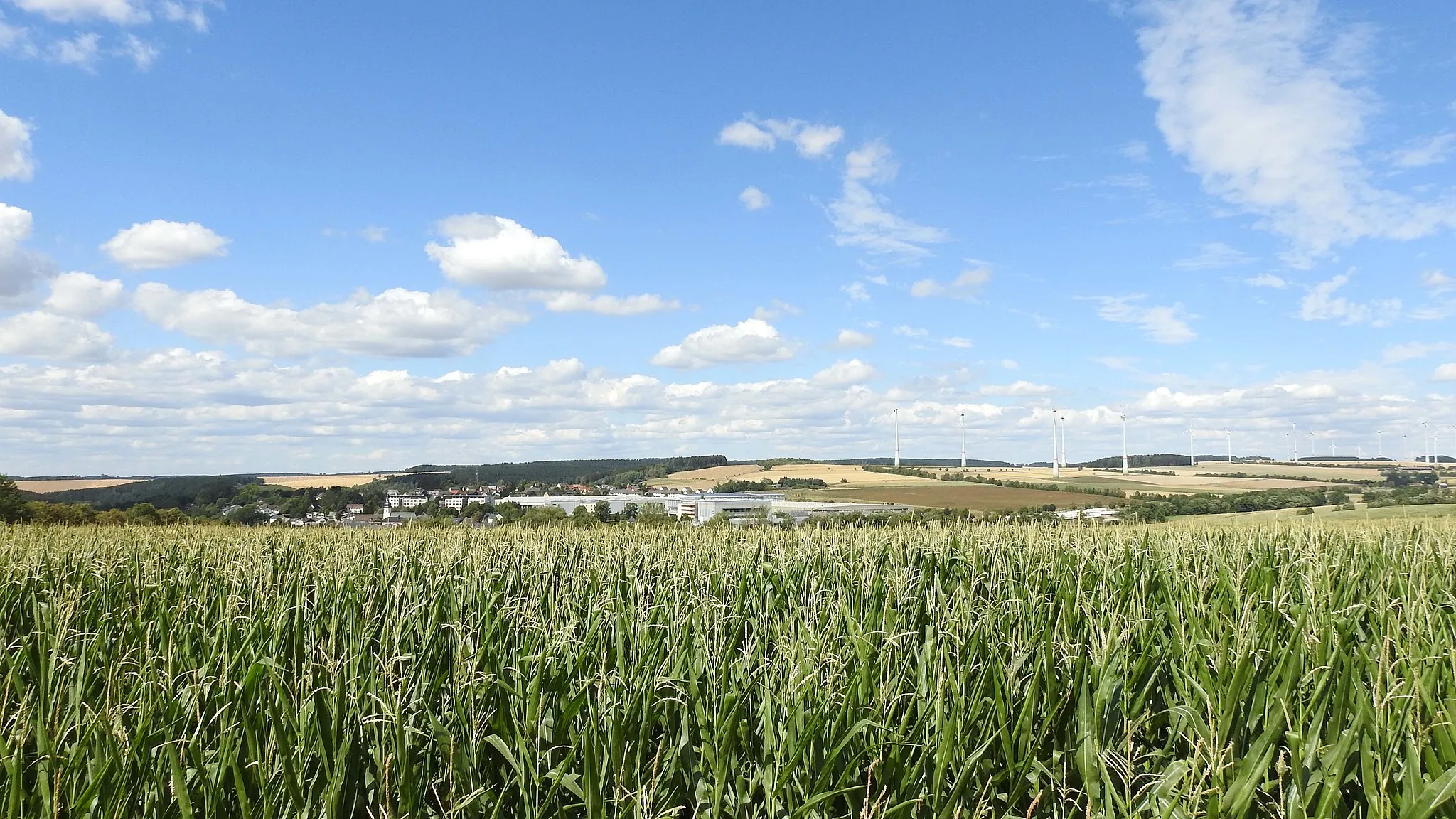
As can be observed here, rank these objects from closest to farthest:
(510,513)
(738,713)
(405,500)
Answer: (738,713) < (510,513) < (405,500)

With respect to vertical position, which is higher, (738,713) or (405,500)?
(738,713)

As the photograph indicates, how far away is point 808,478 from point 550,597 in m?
47.5

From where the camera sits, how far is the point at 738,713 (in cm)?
292

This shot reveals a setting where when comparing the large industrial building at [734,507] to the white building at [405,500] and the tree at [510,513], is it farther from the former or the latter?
the white building at [405,500]

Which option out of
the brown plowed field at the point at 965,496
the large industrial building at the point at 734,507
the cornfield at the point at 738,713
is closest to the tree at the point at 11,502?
the large industrial building at the point at 734,507

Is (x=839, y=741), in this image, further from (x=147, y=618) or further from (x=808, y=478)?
(x=808, y=478)

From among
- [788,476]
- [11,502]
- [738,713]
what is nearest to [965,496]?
[788,476]

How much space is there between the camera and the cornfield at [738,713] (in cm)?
271

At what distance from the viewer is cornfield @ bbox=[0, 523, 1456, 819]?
8.90 ft

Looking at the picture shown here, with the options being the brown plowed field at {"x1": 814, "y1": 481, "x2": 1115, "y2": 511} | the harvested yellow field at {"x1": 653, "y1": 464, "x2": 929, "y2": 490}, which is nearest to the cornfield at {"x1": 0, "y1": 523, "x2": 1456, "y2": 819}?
the brown plowed field at {"x1": 814, "y1": 481, "x2": 1115, "y2": 511}

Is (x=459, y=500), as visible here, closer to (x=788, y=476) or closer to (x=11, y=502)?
(x=11, y=502)

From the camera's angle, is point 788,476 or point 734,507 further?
point 788,476

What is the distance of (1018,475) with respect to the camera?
58.8 meters

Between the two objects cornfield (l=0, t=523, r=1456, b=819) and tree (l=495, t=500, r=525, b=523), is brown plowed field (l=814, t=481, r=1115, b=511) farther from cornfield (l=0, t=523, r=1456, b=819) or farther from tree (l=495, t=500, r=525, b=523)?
cornfield (l=0, t=523, r=1456, b=819)
